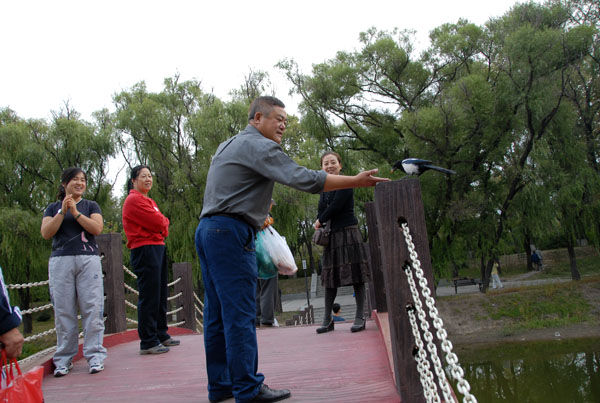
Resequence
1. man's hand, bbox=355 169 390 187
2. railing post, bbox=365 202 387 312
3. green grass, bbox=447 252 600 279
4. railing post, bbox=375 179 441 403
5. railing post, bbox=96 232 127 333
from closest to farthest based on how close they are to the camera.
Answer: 1. railing post, bbox=375 179 441 403
2. man's hand, bbox=355 169 390 187
3. railing post, bbox=365 202 387 312
4. railing post, bbox=96 232 127 333
5. green grass, bbox=447 252 600 279

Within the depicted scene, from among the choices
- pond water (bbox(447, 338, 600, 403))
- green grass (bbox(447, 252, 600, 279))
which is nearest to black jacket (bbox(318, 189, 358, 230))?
pond water (bbox(447, 338, 600, 403))

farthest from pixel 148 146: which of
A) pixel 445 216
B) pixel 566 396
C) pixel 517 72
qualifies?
pixel 566 396

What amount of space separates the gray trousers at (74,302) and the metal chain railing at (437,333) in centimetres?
280

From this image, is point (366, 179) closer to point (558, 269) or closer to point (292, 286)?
point (558, 269)

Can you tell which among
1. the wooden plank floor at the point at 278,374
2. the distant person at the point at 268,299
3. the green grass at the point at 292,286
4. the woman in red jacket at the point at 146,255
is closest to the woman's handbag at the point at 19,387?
the wooden plank floor at the point at 278,374

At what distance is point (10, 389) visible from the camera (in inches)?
77.5

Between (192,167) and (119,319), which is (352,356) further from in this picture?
(192,167)

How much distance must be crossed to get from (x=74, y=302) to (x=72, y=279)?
0.63 ft

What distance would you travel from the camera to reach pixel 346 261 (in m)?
4.54

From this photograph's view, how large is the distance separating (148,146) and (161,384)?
17099mm

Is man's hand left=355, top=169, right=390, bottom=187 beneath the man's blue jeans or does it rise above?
above

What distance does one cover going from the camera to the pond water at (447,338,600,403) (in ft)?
35.9

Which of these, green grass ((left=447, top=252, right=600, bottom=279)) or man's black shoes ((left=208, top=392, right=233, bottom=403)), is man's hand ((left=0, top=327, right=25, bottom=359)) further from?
green grass ((left=447, top=252, right=600, bottom=279))

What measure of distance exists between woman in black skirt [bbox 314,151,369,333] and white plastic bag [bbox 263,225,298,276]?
33cm
